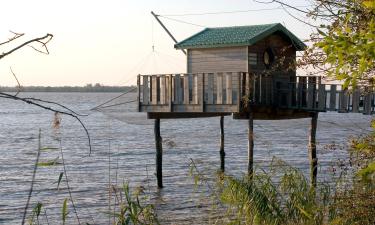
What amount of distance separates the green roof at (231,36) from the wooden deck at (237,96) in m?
1.91

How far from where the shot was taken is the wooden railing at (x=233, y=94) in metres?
21.0

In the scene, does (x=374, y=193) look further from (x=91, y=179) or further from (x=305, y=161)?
(x=305, y=161)

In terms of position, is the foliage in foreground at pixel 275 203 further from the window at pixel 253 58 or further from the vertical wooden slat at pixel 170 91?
the window at pixel 253 58

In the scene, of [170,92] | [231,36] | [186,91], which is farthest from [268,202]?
[231,36]

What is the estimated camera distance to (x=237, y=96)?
68.3 feet

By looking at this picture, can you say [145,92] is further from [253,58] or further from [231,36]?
[253,58]

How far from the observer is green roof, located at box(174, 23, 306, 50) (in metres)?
23.5

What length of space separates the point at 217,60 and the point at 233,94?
2793mm

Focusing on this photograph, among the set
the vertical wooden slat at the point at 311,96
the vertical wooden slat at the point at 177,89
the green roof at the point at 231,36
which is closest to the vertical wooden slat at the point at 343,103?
the vertical wooden slat at the point at 311,96

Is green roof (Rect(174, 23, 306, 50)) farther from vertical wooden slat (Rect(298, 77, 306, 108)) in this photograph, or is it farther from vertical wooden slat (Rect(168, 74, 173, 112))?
vertical wooden slat (Rect(168, 74, 173, 112))

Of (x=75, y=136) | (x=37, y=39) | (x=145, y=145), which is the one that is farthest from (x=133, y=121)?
(x=37, y=39)

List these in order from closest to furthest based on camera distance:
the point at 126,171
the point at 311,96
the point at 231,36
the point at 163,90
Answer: the point at 311,96 → the point at 163,90 → the point at 231,36 → the point at 126,171

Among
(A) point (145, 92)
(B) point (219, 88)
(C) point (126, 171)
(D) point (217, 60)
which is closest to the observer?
(B) point (219, 88)

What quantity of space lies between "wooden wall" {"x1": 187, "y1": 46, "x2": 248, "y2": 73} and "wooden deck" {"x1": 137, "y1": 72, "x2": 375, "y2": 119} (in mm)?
1567
